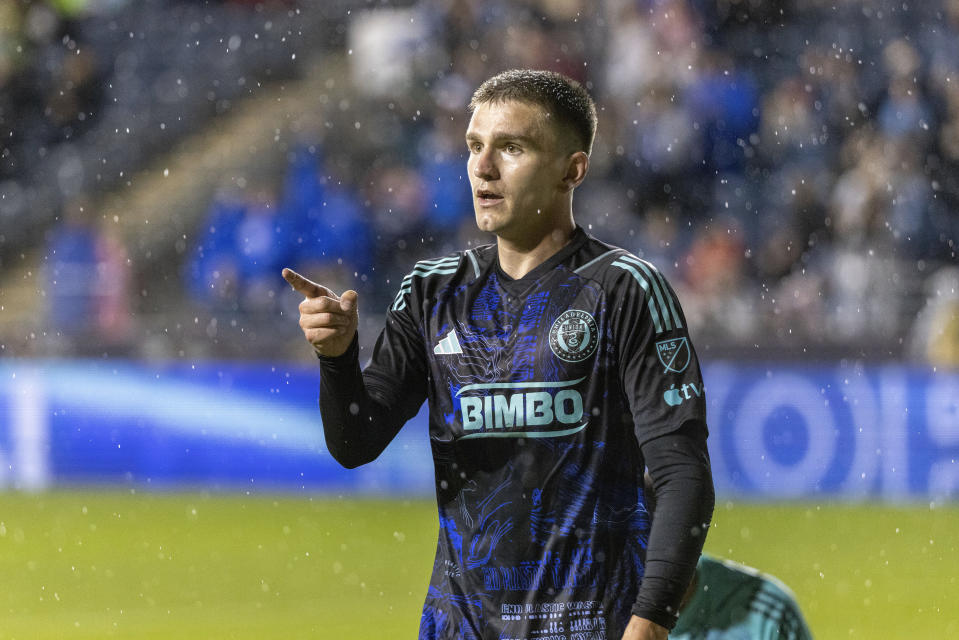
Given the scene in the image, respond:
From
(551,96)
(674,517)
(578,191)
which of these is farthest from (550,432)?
(578,191)

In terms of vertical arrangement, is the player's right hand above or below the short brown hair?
below

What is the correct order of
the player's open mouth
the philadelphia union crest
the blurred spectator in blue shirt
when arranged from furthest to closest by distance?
the blurred spectator in blue shirt → the player's open mouth → the philadelphia union crest

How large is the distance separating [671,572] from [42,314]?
1050 cm

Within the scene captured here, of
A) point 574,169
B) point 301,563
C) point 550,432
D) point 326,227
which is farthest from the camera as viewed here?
point 326,227

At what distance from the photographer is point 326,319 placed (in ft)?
10.6

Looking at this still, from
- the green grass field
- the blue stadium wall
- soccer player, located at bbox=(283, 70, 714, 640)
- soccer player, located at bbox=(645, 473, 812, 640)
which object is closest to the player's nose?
soccer player, located at bbox=(283, 70, 714, 640)

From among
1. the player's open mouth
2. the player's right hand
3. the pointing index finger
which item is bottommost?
the player's right hand

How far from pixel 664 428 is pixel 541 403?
29 cm

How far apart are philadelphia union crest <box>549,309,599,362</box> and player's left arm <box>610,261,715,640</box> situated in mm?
56

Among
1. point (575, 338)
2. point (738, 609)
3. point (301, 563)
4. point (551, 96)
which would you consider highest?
point (551, 96)

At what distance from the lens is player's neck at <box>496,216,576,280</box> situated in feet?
11.1

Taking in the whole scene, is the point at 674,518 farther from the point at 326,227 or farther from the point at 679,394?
the point at 326,227

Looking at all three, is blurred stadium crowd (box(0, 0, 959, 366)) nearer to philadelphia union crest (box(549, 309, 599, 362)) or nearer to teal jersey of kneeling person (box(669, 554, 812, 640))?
teal jersey of kneeling person (box(669, 554, 812, 640))

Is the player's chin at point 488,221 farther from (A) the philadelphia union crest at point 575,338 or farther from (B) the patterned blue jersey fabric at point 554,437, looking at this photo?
(A) the philadelphia union crest at point 575,338
